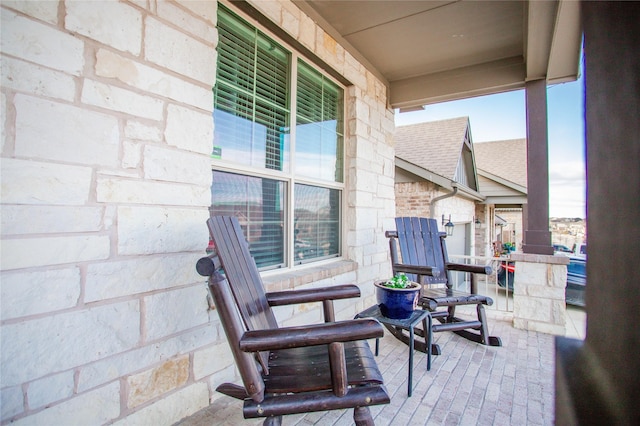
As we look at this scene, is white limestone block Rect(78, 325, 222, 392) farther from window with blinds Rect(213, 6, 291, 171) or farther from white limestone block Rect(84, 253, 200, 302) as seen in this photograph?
window with blinds Rect(213, 6, 291, 171)

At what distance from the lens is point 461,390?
76.8 inches

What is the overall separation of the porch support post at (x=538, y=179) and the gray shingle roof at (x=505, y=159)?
721 centimetres

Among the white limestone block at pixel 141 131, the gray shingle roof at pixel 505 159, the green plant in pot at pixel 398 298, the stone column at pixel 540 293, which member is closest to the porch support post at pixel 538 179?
the stone column at pixel 540 293

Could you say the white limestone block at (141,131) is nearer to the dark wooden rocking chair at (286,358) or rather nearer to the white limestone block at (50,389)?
Answer: the dark wooden rocking chair at (286,358)

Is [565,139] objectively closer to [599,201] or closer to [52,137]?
[599,201]

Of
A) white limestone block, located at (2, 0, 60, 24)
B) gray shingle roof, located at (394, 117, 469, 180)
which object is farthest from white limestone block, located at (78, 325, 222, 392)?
gray shingle roof, located at (394, 117, 469, 180)

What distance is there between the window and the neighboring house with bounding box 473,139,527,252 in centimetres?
724

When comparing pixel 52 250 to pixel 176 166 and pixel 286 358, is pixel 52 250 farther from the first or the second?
pixel 286 358

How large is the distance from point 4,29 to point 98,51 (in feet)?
0.93

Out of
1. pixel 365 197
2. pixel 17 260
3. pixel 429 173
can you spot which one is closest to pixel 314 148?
pixel 365 197

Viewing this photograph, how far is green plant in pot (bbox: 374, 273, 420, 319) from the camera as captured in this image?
200 cm

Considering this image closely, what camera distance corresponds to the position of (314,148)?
9.32 feet

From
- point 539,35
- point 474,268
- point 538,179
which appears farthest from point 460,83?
point 474,268

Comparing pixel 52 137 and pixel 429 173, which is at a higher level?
pixel 429 173
